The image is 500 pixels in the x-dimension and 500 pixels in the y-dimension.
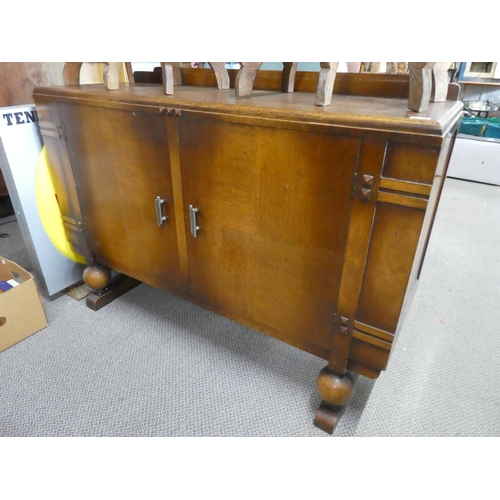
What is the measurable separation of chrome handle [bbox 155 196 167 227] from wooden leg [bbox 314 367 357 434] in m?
0.66

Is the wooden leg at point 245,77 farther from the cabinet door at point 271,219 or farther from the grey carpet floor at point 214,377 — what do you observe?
the grey carpet floor at point 214,377

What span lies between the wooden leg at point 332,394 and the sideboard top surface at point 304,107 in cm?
68

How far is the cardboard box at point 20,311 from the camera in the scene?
4.39 feet

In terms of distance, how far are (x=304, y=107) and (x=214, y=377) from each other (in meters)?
0.92

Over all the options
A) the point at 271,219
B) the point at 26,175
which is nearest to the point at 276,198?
the point at 271,219

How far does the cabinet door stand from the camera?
83cm

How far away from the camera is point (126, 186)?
3.99 ft

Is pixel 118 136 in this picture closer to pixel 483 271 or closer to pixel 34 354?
pixel 34 354

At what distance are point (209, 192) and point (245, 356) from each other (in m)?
0.66

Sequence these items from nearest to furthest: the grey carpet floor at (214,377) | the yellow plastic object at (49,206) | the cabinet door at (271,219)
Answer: the cabinet door at (271,219), the grey carpet floor at (214,377), the yellow plastic object at (49,206)

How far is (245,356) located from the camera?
1384 millimetres

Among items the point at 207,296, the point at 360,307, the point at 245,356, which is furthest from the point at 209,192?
the point at 245,356

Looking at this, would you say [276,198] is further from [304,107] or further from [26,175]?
[26,175]

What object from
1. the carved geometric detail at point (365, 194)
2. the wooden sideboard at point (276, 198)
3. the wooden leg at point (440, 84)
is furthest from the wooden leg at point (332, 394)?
the wooden leg at point (440, 84)
